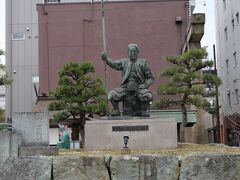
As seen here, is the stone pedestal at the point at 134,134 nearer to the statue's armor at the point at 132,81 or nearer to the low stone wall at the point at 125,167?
the statue's armor at the point at 132,81

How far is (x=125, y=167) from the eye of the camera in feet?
19.4

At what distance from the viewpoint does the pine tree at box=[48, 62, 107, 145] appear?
2381cm

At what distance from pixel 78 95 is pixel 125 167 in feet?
60.3

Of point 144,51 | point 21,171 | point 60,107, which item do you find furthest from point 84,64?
point 21,171

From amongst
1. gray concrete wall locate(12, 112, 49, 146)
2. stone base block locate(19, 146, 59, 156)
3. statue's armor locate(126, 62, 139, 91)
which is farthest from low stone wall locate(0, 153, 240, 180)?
statue's armor locate(126, 62, 139, 91)

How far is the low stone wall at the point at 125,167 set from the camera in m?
5.80

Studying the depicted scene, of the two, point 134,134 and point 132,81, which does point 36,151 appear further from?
point 132,81

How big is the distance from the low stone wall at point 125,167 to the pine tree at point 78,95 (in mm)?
17606

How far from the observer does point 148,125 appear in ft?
41.8

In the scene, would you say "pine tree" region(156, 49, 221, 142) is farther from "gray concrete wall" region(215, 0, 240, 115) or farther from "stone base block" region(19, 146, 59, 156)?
"stone base block" region(19, 146, 59, 156)

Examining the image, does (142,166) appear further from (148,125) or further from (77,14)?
(77,14)

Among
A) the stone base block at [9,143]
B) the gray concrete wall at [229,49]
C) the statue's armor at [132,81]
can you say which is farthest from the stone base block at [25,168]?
the gray concrete wall at [229,49]

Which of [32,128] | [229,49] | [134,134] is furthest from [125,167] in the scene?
[229,49]

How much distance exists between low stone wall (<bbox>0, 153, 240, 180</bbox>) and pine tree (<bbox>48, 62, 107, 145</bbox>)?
57.8 ft
